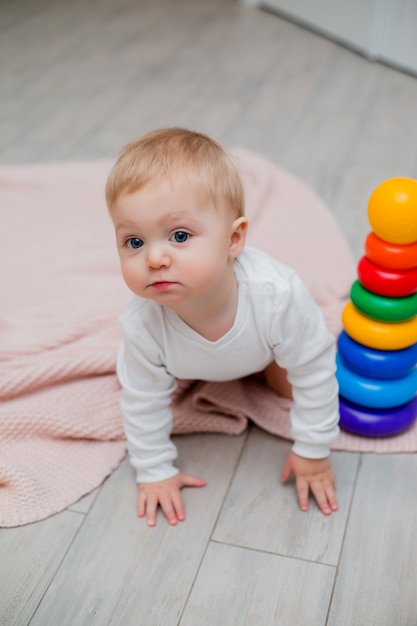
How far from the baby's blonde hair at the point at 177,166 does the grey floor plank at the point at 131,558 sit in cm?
43

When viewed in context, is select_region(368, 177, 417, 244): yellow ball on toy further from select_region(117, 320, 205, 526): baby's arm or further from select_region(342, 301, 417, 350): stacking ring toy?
select_region(117, 320, 205, 526): baby's arm

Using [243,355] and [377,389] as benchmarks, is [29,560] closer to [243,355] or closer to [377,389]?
[243,355]

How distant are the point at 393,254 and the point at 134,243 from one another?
34 centimetres

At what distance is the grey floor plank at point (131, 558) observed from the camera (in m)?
0.97

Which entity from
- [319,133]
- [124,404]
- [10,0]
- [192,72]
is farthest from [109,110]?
[124,404]

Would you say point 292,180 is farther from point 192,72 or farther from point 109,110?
point 192,72

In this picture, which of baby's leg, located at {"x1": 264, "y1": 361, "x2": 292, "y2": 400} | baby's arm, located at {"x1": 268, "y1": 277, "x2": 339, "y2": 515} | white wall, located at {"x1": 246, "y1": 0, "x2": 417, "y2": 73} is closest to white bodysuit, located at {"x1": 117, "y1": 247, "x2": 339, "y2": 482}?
baby's arm, located at {"x1": 268, "y1": 277, "x2": 339, "y2": 515}

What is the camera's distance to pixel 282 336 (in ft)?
3.28

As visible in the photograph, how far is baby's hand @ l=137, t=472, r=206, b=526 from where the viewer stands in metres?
1.09

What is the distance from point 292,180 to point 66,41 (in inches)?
53.8

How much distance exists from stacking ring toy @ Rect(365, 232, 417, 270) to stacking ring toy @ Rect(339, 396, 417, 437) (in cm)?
24

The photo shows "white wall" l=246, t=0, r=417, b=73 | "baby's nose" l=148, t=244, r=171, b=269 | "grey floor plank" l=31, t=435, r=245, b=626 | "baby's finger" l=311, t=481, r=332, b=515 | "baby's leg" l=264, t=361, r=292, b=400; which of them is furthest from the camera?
"white wall" l=246, t=0, r=417, b=73

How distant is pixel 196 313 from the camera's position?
100 centimetres

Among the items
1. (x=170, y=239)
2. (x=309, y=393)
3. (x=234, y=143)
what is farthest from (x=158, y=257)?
(x=234, y=143)
